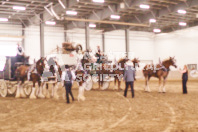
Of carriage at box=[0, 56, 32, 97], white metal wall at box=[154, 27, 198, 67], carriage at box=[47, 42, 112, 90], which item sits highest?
white metal wall at box=[154, 27, 198, 67]

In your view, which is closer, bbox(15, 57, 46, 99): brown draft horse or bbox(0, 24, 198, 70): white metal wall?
bbox(15, 57, 46, 99): brown draft horse

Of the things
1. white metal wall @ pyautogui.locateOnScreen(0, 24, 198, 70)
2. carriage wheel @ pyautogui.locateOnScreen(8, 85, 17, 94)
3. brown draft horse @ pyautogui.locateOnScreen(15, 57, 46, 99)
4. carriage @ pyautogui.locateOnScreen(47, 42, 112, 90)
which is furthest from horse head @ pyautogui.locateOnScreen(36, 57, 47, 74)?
white metal wall @ pyautogui.locateOnScreen(0, 24, 198, 70)

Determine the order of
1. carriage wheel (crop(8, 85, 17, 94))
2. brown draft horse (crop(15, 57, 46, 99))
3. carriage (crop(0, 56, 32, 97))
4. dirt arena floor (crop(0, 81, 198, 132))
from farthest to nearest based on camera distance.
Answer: carriage wheel (crop(8, 85, 17, 94)) → carriage (crop(0, 56, 32, 97)) → brown draft horse (crop(15, 57, 46, 99)) → dirt arena floor (crop(0, 81, 198, 132))

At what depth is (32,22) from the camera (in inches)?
1077

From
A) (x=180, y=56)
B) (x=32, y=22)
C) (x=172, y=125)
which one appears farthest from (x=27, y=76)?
(x=180, y=56)

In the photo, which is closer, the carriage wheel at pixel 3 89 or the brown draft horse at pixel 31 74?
the brown draft horse at pixel 31 74

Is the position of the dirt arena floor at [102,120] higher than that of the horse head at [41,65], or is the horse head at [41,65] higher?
the horse head at [41,65]

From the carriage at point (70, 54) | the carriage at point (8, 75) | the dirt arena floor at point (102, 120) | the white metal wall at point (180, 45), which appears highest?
the white metal wall at point (180, 45)

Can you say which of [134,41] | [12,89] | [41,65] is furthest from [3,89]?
[134,41]

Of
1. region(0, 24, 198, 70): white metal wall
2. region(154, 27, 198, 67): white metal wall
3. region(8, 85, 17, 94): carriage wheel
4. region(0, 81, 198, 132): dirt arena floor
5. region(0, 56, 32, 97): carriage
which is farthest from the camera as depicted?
region(154, 27, 198, 67): white metal wall

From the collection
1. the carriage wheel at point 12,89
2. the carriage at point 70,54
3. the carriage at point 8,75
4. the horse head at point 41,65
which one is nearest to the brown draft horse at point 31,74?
the horse head at point 41,65

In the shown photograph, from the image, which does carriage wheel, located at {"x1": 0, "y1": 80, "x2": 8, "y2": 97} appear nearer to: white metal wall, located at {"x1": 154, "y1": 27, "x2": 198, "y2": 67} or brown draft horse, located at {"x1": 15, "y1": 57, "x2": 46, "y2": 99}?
brown draft horse, located at {"x1": 15, "y1": 57, "x2": 46, "y2": 99}

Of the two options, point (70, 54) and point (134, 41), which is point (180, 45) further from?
point (70, 54)

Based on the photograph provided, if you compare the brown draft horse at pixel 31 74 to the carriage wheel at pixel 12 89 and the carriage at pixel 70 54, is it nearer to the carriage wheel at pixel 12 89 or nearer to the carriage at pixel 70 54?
the carriage at pixel 70 54
